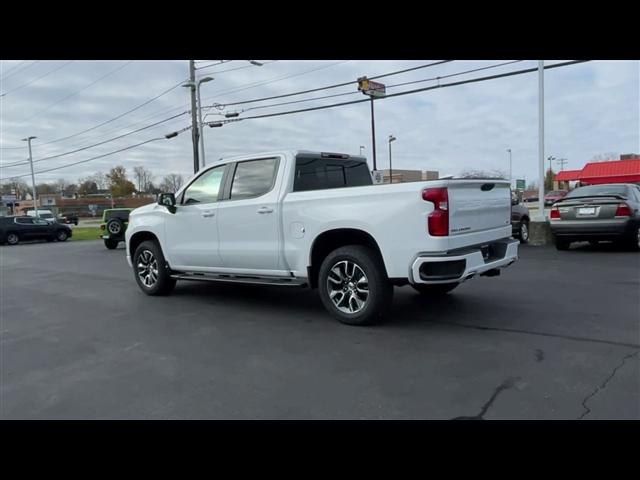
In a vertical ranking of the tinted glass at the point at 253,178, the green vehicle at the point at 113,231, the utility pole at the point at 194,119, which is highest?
the utility pole at the point at 194,119

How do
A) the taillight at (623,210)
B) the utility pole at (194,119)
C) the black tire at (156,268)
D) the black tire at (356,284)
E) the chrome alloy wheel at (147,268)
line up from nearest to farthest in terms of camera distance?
the black tire at (356,284) → the black tire at (156,268) → the chrome alloy wheel at (147,268) → the taillight at (623,210) → the utility pole at (194,119)

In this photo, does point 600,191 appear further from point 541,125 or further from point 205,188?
point 205,188

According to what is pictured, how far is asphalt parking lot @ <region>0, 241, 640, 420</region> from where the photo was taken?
10.5 ft

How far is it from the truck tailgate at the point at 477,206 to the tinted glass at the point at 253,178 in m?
2.26

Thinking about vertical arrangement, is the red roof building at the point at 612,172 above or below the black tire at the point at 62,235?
above

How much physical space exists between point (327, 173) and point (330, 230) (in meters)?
1.25

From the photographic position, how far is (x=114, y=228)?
18.1 metres

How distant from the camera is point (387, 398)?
3.29m

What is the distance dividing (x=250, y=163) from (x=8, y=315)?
402cm

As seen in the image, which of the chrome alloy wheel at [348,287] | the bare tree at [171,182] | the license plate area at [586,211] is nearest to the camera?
the chrome alloy wheel at [348,287]

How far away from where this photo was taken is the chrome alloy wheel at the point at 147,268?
7.27m

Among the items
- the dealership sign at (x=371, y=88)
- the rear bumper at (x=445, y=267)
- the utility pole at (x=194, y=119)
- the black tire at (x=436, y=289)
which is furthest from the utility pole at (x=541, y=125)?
the utility pole at (x=194, y=119)

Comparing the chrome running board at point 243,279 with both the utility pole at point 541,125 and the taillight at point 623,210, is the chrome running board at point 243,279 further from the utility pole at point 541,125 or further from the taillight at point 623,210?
the utility pole at point 541,125

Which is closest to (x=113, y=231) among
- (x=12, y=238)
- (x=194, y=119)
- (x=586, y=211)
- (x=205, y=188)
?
(x=194, y=119)
